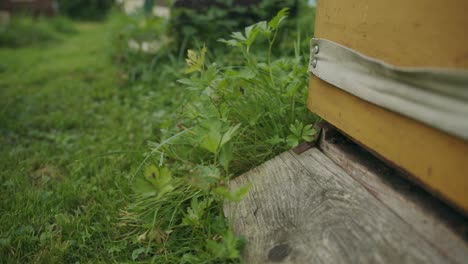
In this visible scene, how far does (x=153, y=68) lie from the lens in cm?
353

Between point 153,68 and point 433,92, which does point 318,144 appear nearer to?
point 433,92

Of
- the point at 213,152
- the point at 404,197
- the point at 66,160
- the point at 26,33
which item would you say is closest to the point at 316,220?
the point at 404,197

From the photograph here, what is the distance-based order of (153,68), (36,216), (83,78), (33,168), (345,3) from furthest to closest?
(83,78) < (153,68) < (33,168) < (36,216) < (345,3)

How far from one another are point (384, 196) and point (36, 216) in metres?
1.53

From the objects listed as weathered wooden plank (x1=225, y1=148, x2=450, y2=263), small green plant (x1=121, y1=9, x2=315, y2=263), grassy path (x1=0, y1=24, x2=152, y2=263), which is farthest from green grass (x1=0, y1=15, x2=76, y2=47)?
weathered wooden plank (x1=225, y1=148, x2=450, y2=263)

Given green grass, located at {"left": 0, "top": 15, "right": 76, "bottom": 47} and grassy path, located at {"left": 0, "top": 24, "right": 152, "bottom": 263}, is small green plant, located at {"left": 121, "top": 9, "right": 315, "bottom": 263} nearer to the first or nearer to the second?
grassy path, located at {"left": 0, "top": 24, "right": 152, "bottom": 263}

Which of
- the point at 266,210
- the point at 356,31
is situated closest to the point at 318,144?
the point at 266,210

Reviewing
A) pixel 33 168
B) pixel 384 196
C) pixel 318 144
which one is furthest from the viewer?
pixel 33 168

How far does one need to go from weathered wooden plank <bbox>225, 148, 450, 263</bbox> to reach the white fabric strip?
319 mm

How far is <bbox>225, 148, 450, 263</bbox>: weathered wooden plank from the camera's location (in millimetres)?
961

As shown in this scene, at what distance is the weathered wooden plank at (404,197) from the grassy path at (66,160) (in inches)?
37.9

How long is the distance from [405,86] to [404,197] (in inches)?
13.3

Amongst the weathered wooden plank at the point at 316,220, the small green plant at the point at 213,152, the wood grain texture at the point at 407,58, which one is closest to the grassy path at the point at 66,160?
the small green plant at the point at 213,152

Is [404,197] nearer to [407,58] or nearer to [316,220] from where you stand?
[316,220]
